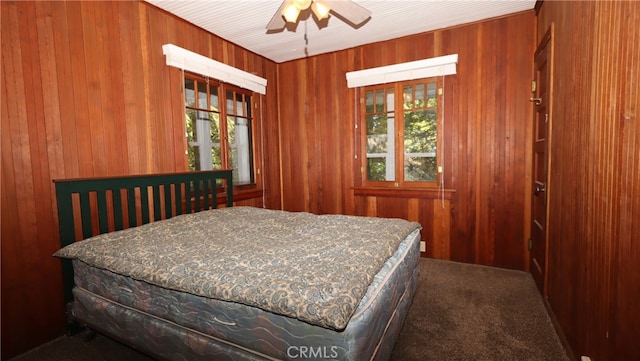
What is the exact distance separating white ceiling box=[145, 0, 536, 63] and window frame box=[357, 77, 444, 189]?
0.56 m

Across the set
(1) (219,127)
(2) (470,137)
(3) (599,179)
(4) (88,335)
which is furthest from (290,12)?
(4) (88,335)

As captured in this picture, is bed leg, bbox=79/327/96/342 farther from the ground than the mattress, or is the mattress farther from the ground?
the mattress

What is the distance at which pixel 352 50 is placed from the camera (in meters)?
3.65

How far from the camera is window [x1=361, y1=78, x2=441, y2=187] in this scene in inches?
129

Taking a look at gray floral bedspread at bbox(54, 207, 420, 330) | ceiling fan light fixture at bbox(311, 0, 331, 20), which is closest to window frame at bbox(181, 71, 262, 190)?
gray floral bedspread at bbox(54, 207, 420, 330)

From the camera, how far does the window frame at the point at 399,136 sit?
10.6 feet

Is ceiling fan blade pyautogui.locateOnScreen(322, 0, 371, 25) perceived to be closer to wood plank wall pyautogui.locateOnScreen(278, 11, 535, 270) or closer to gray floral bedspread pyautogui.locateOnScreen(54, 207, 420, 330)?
wood plank wall pyautogui.locateOnScreen(278, 11, 535, 270)

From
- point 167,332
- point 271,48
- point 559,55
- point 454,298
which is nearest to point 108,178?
point 167,332

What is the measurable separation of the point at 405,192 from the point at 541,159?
1.34 meters

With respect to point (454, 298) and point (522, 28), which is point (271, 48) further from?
point (454, 298)

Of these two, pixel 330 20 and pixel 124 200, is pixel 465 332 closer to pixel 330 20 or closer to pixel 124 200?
pixel 124 200

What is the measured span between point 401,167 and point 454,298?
157 centimetres

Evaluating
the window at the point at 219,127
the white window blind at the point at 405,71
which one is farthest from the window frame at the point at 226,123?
the white window blind at the point at 405,71

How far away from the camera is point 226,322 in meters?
1.22
